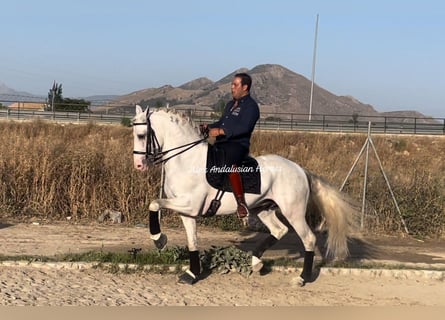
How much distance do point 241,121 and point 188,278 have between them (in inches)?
84.1

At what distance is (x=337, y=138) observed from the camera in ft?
105

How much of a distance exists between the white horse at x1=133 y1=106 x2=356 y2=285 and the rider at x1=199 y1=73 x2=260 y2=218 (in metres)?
0.19

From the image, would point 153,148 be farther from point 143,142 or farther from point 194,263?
point 194,263

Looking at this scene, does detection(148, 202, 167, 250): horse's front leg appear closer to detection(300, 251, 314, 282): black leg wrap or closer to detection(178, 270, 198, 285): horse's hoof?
detection(178, 270, 198, 285): horse's hoof

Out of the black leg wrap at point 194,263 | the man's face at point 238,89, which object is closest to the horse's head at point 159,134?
the man's face at point 238,89

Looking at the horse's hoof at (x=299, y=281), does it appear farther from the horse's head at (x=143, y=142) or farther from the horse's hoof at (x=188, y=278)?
the horse's head at (x=143, y=142)

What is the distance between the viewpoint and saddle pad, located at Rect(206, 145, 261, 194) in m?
6.72

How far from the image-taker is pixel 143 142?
6.63 m

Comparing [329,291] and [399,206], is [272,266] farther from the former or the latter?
[399,206]

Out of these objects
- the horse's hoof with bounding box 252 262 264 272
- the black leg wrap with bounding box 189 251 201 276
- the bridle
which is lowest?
the horse's hoof with bounding box 252 262 264 272

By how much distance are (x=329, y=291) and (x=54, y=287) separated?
3458 millimetres

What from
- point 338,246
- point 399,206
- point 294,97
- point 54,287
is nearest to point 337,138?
point 399,206

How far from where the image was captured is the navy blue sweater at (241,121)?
262 inches

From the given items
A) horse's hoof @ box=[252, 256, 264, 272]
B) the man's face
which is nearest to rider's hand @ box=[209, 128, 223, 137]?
the man's face
